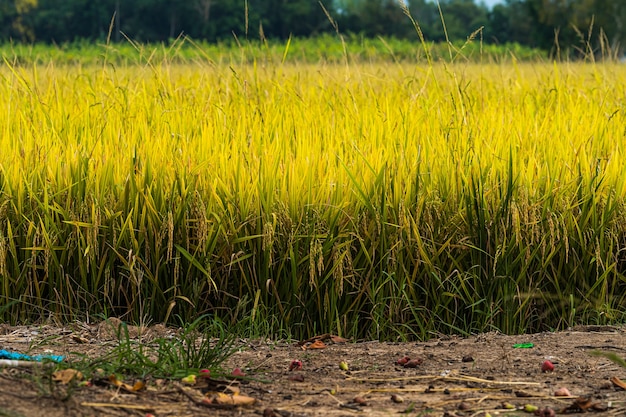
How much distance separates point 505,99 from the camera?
4.79m

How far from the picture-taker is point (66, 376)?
2020mm

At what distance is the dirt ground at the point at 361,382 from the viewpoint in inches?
77.0

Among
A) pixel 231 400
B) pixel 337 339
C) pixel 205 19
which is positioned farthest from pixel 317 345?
pixel 205 19

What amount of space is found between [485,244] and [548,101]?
2.01m

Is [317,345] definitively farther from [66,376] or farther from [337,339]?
[66,376]

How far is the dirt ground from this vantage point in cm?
196

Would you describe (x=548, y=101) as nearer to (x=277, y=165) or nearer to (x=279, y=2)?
(x=277, y=165)

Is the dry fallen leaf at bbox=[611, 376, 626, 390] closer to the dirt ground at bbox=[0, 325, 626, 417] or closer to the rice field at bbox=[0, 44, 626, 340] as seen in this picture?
the dirt ground at bbox=[0, 325, 626, 417]

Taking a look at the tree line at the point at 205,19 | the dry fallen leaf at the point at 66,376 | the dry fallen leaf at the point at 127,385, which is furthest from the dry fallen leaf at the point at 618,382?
the tree line at the point at 205,19

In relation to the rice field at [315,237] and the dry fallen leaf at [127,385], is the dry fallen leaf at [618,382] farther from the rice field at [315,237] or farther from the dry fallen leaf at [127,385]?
the dry fallen leaf at [127,385]

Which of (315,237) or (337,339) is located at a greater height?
(315,237)

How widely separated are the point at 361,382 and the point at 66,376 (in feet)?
2.55

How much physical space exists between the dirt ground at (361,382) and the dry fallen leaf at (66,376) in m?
0.03

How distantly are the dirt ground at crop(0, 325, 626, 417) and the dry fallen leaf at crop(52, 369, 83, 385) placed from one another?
0.09ft
